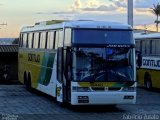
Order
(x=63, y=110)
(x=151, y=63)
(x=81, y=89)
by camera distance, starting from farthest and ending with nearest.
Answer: (x=151, y=63)
(x=63, y=110)
(x=81, y=89)

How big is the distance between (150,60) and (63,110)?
35.9ft

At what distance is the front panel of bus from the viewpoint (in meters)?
19.2

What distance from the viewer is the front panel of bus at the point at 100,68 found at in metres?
19.2

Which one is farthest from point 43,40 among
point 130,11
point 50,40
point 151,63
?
point 130,11

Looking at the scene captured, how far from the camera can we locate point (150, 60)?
29.9m

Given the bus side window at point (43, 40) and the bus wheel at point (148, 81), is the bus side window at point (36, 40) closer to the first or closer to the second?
the bus side window at point (43, 40)

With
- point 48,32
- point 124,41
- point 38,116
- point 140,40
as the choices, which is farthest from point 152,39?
point 38,116

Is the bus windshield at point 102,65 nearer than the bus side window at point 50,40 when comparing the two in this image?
Yes

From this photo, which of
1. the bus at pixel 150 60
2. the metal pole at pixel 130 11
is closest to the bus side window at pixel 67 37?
the bus at pixel 150 60

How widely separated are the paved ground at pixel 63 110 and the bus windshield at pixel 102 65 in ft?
4.22

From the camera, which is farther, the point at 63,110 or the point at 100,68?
the point at 63,110

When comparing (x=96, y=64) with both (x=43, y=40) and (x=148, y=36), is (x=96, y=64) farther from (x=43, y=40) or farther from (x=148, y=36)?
(x=148, y=36)

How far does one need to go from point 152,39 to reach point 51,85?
943cm

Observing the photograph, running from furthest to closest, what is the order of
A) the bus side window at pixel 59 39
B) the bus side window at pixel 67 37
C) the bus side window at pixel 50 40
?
the bus side window at pixel 50 40, the bus side window at pixel 59 39, the bus side window at pixel 67 37
